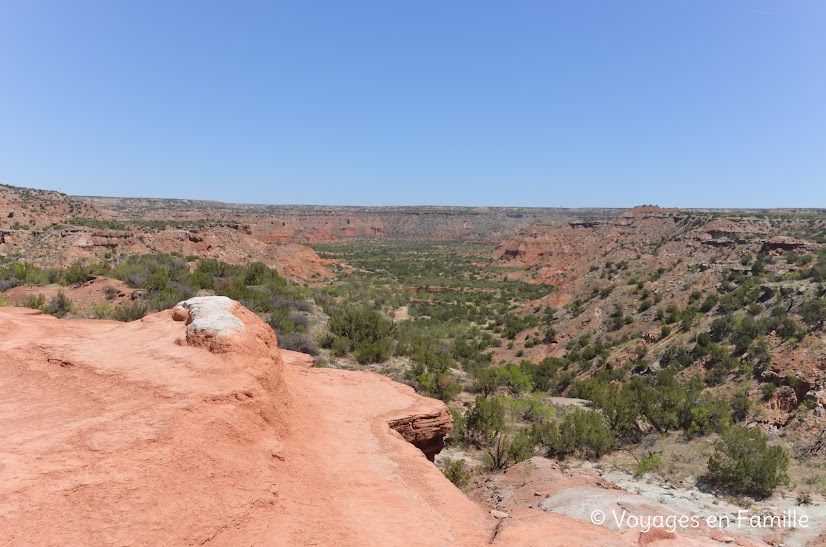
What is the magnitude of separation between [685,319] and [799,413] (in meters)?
12.1

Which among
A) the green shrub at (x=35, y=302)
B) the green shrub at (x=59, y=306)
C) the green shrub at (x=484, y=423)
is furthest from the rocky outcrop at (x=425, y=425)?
the green shrub at (x=35, y=302)

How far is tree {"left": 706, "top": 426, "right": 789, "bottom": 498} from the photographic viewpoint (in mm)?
10430

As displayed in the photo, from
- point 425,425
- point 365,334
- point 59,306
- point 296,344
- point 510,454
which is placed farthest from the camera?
point 365,334

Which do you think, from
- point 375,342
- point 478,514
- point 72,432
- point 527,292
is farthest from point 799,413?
point 527,292

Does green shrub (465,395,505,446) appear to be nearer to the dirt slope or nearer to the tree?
the dirt slope

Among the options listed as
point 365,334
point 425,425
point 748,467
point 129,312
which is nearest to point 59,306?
point 129,312

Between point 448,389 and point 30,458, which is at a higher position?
point 30,458

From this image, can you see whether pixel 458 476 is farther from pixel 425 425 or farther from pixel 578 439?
pixel 578 439

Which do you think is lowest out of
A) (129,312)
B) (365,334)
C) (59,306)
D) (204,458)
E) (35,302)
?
(365,334)

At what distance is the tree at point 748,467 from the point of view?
34.2 ft

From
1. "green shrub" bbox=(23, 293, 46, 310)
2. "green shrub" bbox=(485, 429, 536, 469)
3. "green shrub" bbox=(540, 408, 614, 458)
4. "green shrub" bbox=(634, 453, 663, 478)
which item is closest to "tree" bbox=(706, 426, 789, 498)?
"green shrub" bbox=(634, 453, 663, 478)

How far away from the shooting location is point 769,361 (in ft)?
58.9

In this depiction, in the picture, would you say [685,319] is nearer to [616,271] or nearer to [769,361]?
[769,361]

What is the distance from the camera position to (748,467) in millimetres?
10641
